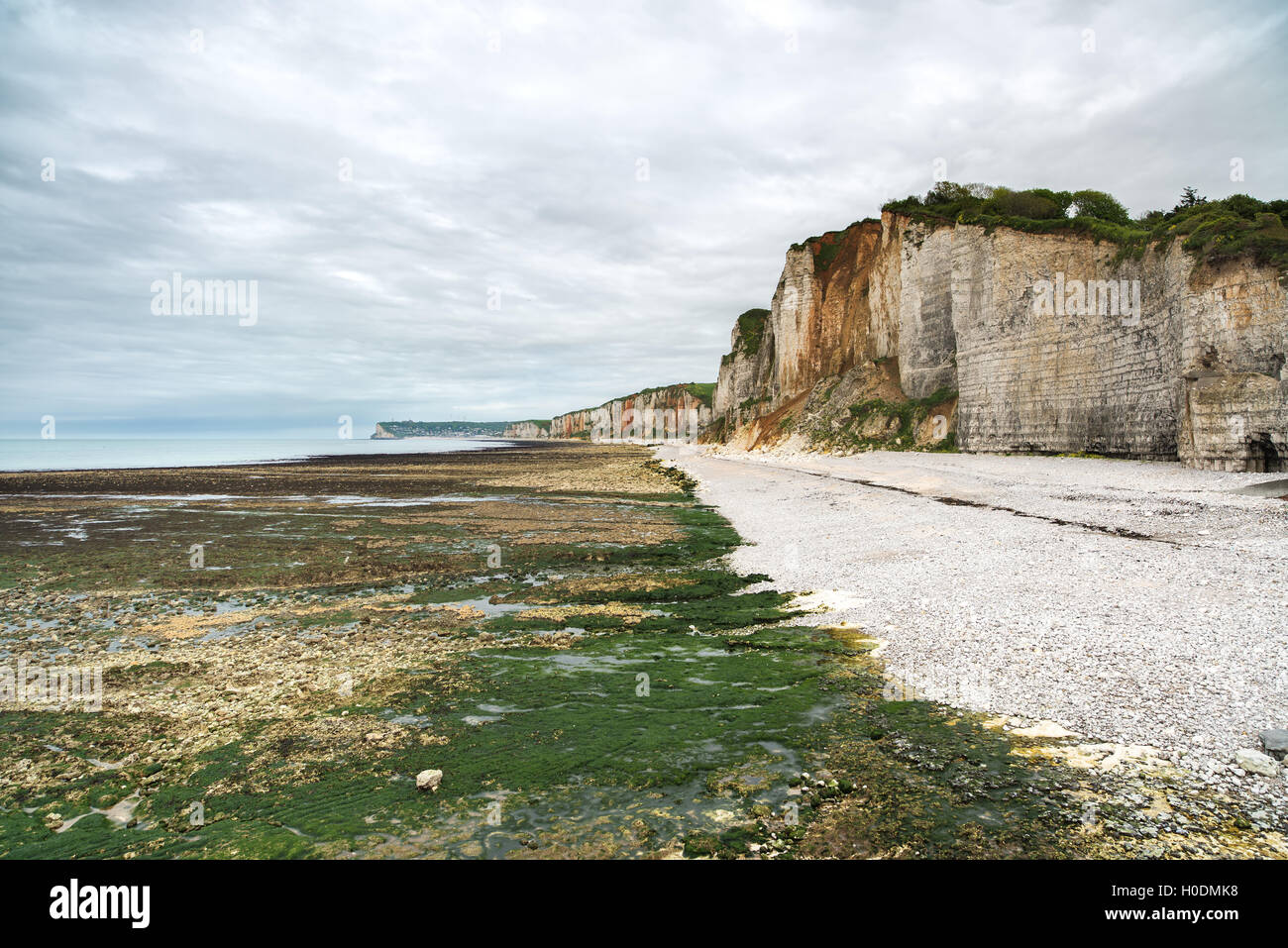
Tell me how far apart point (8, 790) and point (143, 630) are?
20.5ft

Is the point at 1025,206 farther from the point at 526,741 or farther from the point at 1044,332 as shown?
the point at 526,741

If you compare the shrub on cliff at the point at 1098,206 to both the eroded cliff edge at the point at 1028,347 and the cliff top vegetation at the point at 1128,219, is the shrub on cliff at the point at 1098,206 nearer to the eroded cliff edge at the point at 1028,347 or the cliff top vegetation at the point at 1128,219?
the cliff top vegetation at the point at 1128,219

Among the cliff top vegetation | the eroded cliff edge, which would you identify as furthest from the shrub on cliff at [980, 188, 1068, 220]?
the eroded cliff edge

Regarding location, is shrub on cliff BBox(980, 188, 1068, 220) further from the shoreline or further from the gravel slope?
the shoreline

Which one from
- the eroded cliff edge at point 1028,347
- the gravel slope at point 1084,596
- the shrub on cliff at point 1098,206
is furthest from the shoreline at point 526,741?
the shrub on cliff at point 1098,206

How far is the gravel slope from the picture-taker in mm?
6789

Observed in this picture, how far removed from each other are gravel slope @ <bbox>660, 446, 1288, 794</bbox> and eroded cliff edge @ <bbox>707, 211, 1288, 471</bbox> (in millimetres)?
4031

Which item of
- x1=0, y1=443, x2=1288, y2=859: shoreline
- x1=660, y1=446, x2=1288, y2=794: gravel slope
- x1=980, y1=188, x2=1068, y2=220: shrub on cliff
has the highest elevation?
x1=980, y1=188, x2=1068, y2=220: shrub on cliff

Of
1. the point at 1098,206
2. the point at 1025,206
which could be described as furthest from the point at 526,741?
the point at 1098,206

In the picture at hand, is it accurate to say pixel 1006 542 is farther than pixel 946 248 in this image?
No
